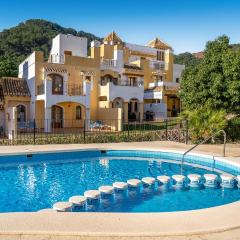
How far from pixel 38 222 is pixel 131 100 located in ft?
86.3

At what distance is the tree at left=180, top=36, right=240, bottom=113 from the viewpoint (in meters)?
20.4

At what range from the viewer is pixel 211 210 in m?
7.83

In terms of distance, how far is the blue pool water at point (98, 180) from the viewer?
1043cm

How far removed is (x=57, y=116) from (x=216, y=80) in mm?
14541

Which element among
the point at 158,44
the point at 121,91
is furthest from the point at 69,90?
the point at 158,44

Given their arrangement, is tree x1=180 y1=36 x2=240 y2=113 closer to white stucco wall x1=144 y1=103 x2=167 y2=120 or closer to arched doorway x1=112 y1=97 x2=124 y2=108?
arched doorway x1=112 y1=97 x2=124 y2=108

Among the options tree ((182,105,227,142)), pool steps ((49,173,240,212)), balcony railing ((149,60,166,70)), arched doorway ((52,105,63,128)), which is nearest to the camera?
pool steps ((49,173,240,212))

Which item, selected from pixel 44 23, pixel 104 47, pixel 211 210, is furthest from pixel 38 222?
pixel 44 23

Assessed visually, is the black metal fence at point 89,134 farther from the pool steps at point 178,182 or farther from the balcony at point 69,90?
the pool steps at point 178,182

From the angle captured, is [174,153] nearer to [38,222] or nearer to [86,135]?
[86,135]

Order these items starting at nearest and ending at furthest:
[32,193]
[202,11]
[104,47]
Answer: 1. [32,193]
2. [202,11]
3. [104,47]

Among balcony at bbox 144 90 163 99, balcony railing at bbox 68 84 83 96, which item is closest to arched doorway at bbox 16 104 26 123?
balcony railing at bbox 68 84 83 96

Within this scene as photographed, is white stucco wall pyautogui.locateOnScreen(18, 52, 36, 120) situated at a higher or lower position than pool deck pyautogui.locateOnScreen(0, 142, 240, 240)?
higher

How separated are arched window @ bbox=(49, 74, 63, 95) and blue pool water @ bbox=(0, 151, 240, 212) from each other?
10.1 m
